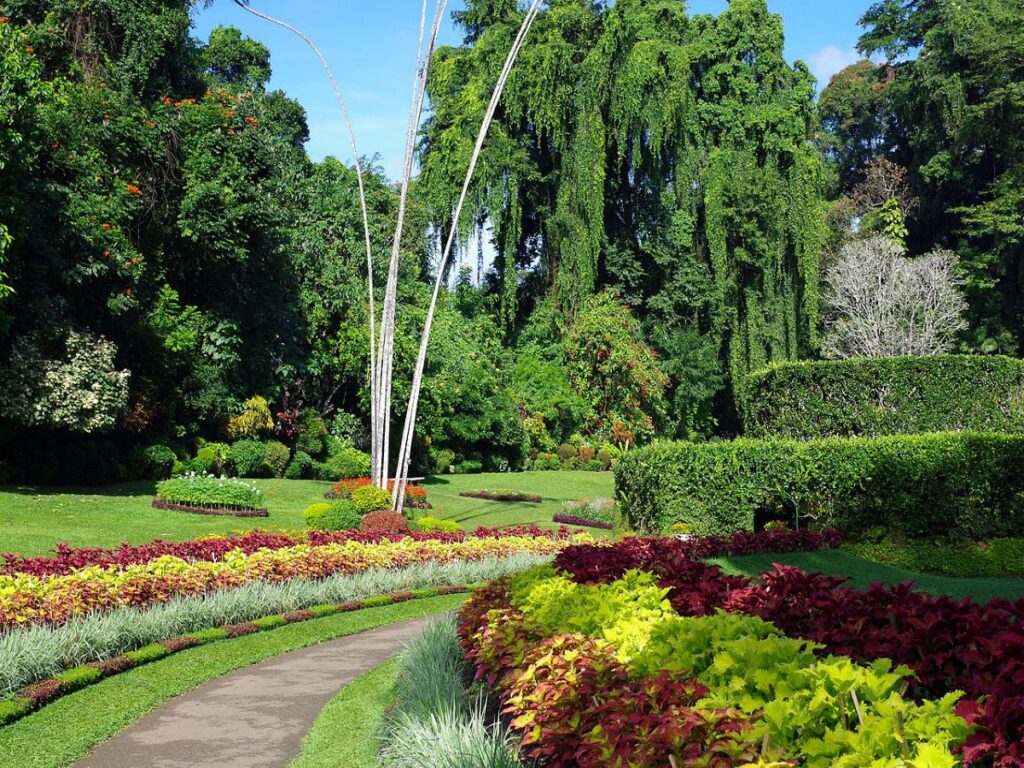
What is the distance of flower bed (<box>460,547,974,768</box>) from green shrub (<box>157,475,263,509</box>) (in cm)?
1484

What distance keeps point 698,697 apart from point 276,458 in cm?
2396

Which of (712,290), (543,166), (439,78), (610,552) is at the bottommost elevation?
(610,552)

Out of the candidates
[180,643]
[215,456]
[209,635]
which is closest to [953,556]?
[209,635]

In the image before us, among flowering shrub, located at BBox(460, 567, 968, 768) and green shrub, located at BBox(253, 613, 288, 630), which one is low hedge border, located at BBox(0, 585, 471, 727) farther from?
flowering shrub, located at BBox(460, 567, 968, 768)

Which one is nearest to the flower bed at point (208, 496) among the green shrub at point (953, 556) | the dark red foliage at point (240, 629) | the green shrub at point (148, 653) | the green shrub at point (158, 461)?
the green shrub at point (158, 461)

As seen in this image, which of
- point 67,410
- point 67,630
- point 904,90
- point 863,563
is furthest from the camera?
point 904,90

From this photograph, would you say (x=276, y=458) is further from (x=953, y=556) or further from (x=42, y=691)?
(x=42, y=691)

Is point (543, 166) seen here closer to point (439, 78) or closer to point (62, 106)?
point (439, 78)

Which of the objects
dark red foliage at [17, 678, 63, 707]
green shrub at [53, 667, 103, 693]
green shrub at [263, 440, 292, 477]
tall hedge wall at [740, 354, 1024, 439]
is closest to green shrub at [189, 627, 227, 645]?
green shrub at [53, 667, 103, 693]

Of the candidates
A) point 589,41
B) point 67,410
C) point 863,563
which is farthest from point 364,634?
point 589,41

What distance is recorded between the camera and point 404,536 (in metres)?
16.4

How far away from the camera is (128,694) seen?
288 inches

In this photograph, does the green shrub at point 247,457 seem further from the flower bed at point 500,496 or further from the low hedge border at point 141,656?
the low hedge border at point 141,656

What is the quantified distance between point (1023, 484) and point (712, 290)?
78.0 feet
